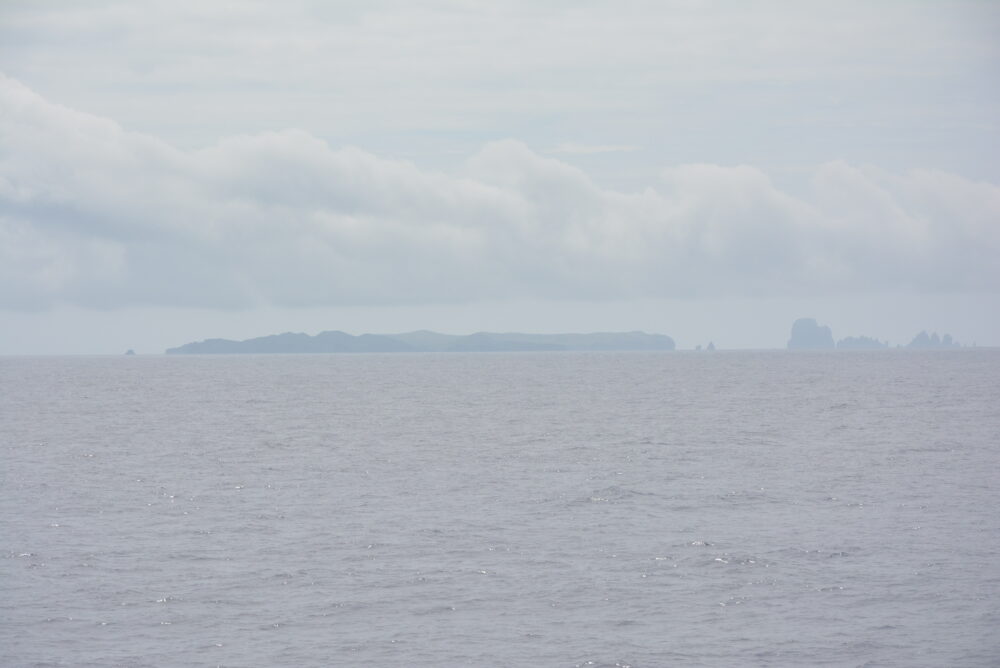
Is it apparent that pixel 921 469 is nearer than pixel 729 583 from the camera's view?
No

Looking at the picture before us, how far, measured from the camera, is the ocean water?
27.5 metres

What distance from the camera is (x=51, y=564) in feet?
115

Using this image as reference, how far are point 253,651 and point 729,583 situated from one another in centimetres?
1460


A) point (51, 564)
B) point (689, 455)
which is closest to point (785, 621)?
A: point (51, 564)

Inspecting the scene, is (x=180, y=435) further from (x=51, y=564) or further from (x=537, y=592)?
(x=537, y=592)

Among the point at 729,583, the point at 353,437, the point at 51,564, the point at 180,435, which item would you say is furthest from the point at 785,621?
the point at 180,435

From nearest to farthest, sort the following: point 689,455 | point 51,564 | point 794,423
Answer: point 51,564, point 689,455, point 794,423

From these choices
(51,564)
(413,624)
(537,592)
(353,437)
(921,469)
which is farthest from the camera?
(353,437)

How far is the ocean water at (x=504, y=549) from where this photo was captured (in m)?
27.5

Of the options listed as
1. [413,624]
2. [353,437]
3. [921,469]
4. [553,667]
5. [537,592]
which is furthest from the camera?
[353,437]

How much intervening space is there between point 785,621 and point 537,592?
726cm

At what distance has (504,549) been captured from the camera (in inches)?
1449

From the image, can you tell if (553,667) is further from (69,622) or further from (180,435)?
(180,435)

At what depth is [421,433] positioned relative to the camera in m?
81.1
